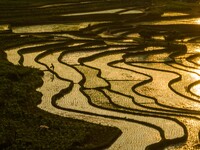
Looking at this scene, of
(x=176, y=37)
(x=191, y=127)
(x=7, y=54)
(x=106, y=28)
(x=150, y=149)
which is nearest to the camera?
(x=150, y=149)

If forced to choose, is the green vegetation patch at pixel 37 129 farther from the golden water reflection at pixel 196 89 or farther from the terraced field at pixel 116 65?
the golden water reflection at pixel 196 89

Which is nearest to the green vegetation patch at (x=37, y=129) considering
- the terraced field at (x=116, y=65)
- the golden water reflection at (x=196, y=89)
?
the terraced field at (x=116, y=65)

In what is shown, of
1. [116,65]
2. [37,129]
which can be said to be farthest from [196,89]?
[37,129]

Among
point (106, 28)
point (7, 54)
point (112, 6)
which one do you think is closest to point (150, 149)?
point (7, 54)

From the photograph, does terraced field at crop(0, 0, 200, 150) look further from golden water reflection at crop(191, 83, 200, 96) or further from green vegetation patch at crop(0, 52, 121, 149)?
green vegetation patch at crop(0, 52, 121, 149)

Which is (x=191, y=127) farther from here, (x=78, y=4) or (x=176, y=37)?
(x=78, y=4)

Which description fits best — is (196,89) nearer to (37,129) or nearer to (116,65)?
(116,65)
